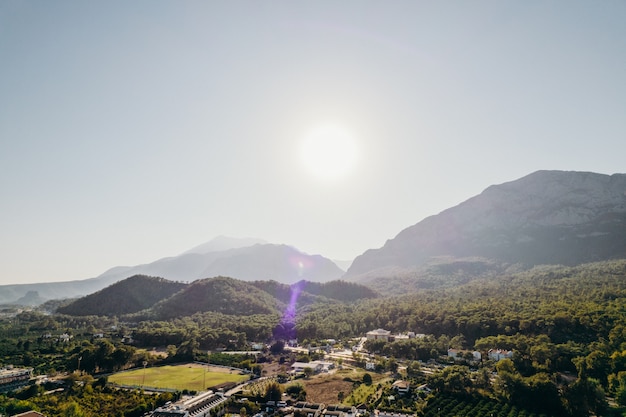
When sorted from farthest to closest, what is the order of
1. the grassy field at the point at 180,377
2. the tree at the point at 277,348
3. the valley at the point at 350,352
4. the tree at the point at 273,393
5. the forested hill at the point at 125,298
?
the forested hill at the point at 125,298 → the tree at the point at 277,348 → the grassy field at the point at 180,377 → the tree at the point at 273,393 → the valley at the point at 350,352

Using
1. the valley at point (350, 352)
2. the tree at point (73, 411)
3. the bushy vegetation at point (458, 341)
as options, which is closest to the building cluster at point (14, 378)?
the valley at point (350, 352)

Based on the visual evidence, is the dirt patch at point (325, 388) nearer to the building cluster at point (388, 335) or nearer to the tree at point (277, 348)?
the tree at point (277, 348)

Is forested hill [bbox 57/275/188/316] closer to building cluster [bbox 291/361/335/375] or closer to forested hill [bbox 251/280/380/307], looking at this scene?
forested hill [bbox 251/280/380/307]

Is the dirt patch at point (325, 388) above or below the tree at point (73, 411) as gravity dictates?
below

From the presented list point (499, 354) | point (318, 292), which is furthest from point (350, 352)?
point (318, 292)

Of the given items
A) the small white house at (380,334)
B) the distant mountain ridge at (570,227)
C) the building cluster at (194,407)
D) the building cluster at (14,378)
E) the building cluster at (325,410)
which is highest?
the distant mountain ridge at (570,227)

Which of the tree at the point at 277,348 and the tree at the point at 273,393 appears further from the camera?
the tree at the point at 277,348
